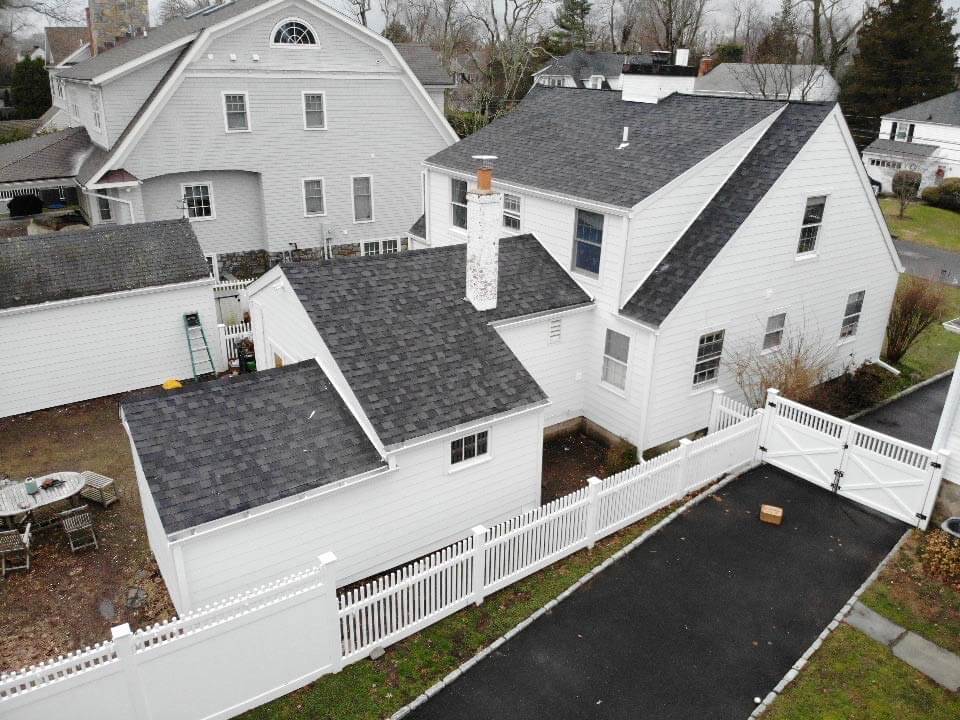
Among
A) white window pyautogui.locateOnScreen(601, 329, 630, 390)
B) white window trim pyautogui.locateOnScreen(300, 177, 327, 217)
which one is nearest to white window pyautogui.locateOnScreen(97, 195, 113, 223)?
white window trim pyautogui.locateOnScreen(300, 177, 327, 217)

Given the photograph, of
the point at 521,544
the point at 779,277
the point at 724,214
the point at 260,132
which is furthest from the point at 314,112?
the point at 521,544

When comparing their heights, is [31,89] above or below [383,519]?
above

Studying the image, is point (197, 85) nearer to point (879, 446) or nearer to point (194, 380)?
point (194, 380)

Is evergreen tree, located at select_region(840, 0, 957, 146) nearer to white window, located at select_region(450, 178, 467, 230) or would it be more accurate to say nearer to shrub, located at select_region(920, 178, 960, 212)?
shrub, located at select_region(920, 178, 960, 212)

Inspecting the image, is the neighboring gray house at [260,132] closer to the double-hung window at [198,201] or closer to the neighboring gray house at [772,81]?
the double-hung window at [198,201]

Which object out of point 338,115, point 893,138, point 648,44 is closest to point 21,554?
point 338,115

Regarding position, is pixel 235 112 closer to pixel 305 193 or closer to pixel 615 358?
pixel 305 193
